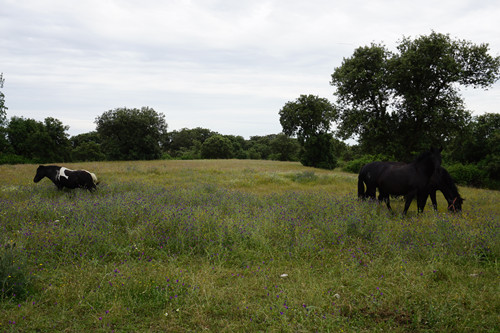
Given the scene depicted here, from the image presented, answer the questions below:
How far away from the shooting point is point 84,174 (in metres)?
11.4

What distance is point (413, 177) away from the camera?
325 inches

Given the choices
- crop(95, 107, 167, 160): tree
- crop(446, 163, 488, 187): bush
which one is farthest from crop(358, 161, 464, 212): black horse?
crop(95, 107, 167, 160): tree

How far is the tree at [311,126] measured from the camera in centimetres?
4056

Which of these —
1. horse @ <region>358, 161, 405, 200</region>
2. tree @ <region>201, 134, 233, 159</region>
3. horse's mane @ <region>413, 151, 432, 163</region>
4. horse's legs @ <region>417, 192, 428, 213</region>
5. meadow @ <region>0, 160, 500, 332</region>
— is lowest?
meadow @ <region>0, 160, 500, 332</region>

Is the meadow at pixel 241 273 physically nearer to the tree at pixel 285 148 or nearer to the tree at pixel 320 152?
the tree at pixel 320 152

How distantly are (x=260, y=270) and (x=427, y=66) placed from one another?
51.4 feet

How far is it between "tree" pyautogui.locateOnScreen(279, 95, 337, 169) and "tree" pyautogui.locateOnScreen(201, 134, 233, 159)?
3725 centimetres

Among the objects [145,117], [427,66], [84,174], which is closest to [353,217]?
[84,174]

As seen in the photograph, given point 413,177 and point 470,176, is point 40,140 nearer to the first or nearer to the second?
point 413,177

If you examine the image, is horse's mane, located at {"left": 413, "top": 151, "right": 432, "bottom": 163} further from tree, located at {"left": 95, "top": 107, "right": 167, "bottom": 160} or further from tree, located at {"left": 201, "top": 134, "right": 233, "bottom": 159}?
tree, located at {"left": 201, "top": 134, "right": 233, "bottom": 159}

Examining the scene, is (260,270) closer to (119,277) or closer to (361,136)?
(119,277)

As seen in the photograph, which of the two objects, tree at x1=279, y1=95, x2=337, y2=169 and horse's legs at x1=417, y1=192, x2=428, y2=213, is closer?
horse's legs at x1=417, y1=192, x2=428, y2=213

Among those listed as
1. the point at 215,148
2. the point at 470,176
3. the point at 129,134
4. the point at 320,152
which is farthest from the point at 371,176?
the point at 215,148

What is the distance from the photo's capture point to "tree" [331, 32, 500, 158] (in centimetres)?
1410
